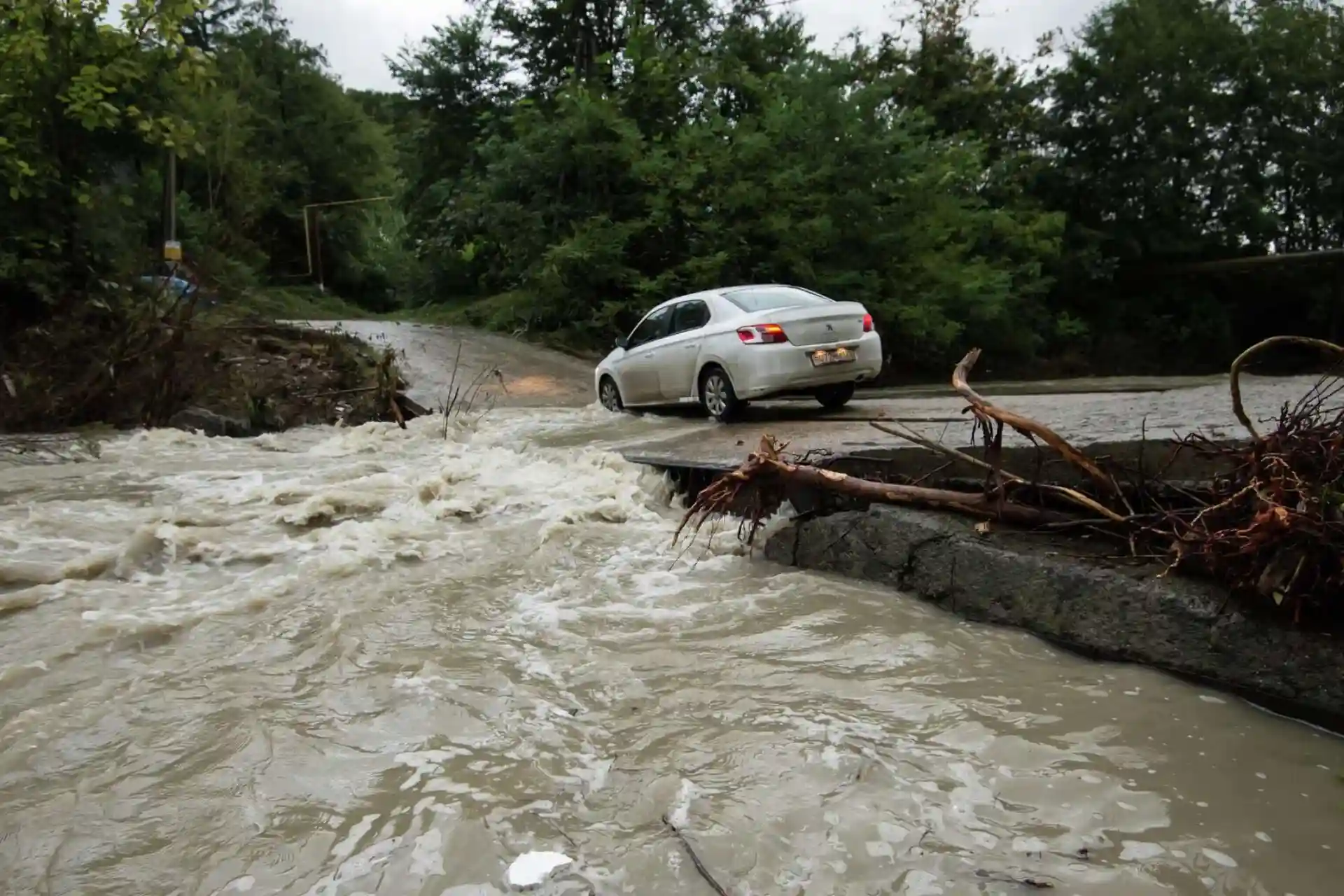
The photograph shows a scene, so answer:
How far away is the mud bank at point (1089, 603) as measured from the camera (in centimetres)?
364

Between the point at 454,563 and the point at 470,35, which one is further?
the point at 470,35

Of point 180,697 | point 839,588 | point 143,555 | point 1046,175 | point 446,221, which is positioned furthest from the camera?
point 1046,175

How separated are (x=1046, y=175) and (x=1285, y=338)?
85.7 feet

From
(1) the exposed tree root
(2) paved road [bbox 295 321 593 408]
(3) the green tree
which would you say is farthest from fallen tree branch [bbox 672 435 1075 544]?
(3) the green tree

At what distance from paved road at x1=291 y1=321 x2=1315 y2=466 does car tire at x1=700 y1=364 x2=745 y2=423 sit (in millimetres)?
152

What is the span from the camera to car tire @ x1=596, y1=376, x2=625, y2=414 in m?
12.9

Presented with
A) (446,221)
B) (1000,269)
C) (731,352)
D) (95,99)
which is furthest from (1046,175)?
(95,99)

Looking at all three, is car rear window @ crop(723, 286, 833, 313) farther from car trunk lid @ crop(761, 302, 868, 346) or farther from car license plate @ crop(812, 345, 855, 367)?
car license plate @ crop(812, 345, 855, 367)

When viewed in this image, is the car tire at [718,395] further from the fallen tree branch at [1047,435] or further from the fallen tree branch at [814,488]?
the fallen tree branch at [1047,435]

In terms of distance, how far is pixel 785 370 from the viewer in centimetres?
984

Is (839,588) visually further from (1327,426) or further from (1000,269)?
(1000,269)

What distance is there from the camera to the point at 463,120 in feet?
95.2

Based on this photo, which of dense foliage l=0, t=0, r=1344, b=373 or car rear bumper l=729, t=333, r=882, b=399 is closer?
car rear bumper l=729, t=333, r=882, b=399

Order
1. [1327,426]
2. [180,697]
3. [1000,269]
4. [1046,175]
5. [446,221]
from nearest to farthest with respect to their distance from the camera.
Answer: [1327,426], [180,697], [1000,269], [446,221], [1046,175]
